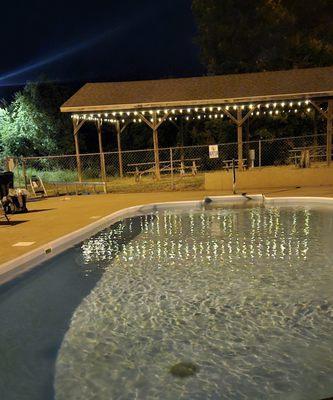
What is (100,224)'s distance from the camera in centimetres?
1032

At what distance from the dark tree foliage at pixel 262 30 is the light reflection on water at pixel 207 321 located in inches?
880

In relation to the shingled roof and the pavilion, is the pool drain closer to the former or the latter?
the pavilion

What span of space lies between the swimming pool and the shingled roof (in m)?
8.29

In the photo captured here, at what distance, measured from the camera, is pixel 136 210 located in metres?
12.4

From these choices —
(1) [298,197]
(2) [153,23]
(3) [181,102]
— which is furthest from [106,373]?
(2) [153,23]

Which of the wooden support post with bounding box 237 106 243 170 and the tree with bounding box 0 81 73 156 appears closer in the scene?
the wooden support post with bounding box 237 106 243 170

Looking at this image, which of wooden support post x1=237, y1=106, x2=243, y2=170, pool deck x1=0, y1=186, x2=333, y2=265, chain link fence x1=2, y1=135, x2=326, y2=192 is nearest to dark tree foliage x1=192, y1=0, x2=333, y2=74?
chain link fence x1=2, y1=135, x2=326, y2=192

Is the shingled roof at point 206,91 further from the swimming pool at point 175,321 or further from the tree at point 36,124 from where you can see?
the swimming pool at point 175,321

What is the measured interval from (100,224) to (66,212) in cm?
214

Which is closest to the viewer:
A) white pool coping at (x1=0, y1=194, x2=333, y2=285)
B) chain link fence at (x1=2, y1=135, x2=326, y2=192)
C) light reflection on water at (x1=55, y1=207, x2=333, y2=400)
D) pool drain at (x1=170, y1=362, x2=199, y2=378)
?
light reflection on water at (x1=55, y1=207, x2=333, y2=400)

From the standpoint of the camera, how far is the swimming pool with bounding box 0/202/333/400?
12.6 ft

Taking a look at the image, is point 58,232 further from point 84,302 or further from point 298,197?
point 298,197

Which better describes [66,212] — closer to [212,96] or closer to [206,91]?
[212,96]

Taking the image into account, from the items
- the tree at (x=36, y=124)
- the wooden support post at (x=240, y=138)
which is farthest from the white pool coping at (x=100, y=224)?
the tree at (x=36, y=124)
